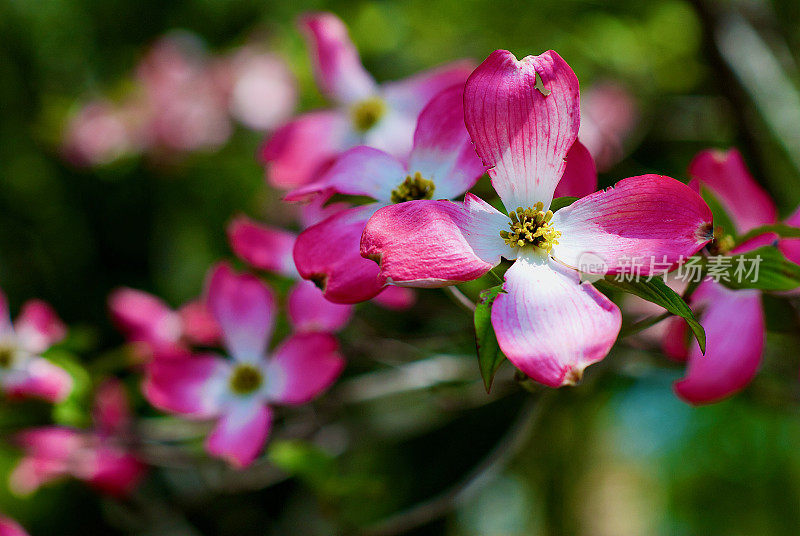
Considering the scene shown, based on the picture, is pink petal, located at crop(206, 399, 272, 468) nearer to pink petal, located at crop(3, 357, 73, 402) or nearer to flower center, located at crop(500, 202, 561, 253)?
pink petal, located at crop(3, 357, 73, 402)

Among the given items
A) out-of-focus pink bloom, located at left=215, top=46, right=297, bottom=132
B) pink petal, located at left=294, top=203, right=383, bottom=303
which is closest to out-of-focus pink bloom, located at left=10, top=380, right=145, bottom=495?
pink petal, located at left=294, top=203, right=383, bottom=303

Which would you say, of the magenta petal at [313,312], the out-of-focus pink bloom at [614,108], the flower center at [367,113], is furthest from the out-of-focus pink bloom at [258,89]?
the magenta petal at [313,312]

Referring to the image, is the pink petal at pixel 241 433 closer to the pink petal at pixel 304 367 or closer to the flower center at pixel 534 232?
the pink petal at pixel 304 367

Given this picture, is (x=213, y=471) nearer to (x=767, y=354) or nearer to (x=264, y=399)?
(x=264, y=399)

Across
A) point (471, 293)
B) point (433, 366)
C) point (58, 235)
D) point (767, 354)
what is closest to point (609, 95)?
point (767, 354)

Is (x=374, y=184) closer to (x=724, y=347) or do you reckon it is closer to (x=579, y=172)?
(x=579, y=172)

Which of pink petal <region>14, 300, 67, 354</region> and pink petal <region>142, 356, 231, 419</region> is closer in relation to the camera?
pink petal <region>142, 356, 231, 419</region>
